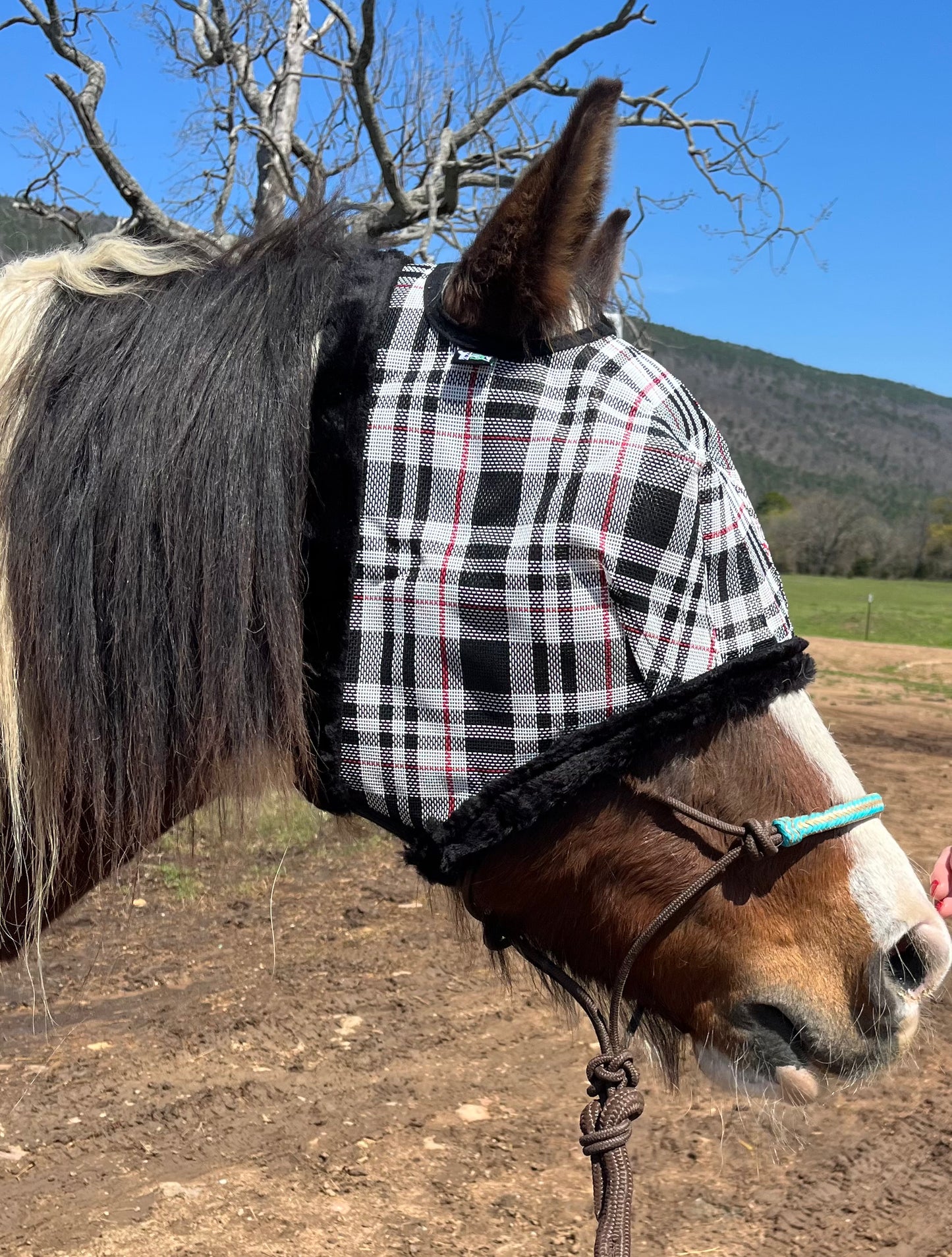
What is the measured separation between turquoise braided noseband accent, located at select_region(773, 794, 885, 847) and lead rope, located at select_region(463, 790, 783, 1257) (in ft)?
0.04

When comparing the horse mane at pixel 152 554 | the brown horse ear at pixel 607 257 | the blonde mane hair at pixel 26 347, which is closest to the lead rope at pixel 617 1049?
the horse mane at pixel 152 554

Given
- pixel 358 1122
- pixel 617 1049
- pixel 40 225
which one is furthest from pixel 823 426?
pixel 617 1049

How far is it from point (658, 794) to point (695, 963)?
0.25 m

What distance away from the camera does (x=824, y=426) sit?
358 ft

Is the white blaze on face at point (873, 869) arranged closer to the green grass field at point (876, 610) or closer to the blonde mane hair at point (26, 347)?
the blonde mane hair at point (26, 347)

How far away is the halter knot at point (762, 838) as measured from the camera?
1.22 metres

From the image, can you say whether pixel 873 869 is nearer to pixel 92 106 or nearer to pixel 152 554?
pixel 152 554

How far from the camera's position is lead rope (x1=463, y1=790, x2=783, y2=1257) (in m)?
1.24

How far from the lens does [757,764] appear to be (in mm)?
1259

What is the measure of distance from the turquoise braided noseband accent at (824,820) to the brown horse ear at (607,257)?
0.78 m

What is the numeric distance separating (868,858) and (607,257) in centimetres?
99

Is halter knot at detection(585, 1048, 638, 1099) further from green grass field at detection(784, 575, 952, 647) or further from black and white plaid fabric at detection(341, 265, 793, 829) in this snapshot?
green grass field at detection(784, 575, 952, 647)

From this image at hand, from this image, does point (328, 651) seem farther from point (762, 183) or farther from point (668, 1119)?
point (762, 183)

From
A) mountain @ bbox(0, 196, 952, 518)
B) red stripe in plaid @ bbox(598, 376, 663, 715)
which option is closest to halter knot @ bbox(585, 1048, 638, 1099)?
red stripe in plaid @ bbox(598, 376, 663, 715)
